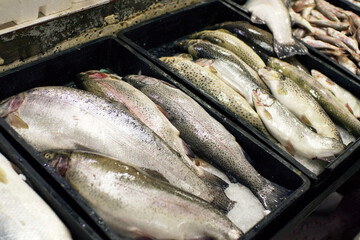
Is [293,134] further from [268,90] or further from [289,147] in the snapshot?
[268,90]

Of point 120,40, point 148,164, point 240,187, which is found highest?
point 120,40

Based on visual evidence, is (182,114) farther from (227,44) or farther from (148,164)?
(227,44)

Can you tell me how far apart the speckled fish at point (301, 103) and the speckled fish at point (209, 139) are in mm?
683

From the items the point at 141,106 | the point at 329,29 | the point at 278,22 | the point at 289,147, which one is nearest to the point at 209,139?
the point at 141,106

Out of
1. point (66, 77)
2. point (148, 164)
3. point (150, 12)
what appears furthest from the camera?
point (150, 12)

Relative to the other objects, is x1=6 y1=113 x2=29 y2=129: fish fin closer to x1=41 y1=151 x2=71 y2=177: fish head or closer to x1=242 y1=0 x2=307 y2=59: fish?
x1=41 y1=151 x2=71 y2=177: fish head

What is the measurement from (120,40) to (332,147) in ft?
5.19

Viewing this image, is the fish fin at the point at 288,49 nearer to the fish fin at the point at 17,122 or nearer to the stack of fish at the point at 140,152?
the stack of fish at the point at 140,152

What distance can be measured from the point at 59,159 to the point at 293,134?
56.5 inches

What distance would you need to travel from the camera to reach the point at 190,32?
3.51m

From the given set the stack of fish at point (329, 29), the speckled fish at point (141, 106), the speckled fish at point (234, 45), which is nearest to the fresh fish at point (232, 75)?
the speckled fish at point (234, 45)

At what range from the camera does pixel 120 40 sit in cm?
281

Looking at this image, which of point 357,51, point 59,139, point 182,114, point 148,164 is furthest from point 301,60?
point 59,139

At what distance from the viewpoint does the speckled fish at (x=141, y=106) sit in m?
2.14
